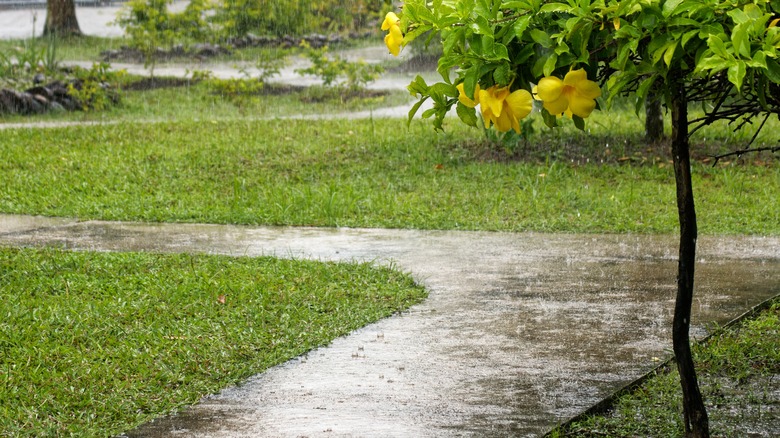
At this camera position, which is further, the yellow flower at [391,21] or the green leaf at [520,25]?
the yellow flower at [391,21]

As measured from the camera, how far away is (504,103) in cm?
300

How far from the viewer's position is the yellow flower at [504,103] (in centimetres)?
295

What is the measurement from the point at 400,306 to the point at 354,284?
0.52 meters

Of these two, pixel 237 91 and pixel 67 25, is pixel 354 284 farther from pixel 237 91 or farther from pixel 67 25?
pixel 67 25

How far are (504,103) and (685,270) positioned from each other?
931 mm

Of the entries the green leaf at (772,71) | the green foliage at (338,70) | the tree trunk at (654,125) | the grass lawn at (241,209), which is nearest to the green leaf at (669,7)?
the green leaf at (772,71)

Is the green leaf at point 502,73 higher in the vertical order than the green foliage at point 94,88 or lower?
higher

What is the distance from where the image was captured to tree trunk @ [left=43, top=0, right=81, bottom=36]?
71.7ft

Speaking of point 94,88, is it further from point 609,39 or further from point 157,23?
point 609,39

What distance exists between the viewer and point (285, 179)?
9.58 meters

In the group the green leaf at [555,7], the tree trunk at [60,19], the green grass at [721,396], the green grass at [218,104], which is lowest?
the green grass at [721,396]

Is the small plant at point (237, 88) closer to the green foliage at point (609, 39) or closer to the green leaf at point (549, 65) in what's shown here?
the green foliage at point (609, 39)

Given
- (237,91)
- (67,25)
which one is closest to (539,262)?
(237,91)

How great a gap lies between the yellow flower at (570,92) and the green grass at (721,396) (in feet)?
4.23
